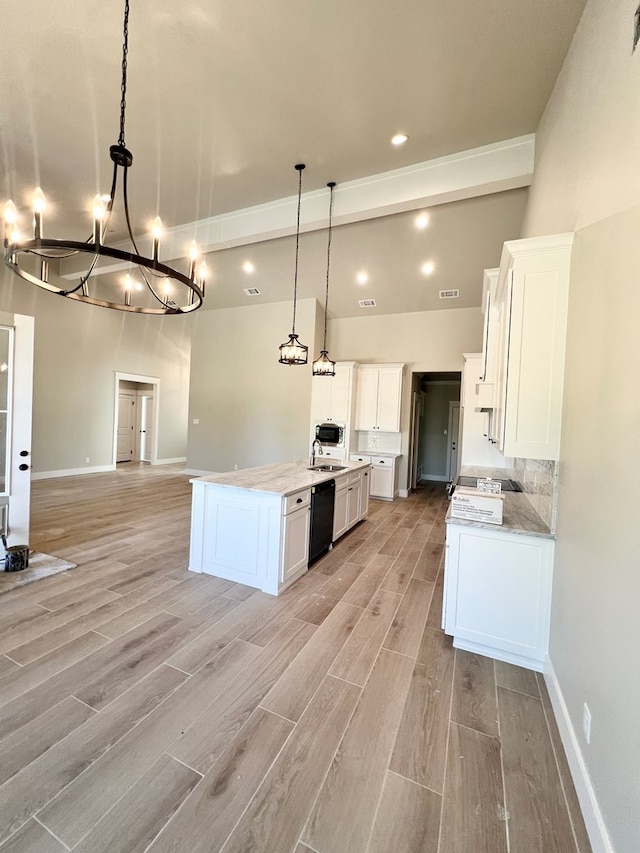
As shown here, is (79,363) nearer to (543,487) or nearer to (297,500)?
(297,500)

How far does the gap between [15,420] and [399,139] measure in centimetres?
443

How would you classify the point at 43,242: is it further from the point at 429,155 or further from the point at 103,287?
the point at 103,287

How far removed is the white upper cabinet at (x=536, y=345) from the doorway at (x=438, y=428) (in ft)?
21.1

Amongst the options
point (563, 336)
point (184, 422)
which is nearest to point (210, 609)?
point (563, 336)

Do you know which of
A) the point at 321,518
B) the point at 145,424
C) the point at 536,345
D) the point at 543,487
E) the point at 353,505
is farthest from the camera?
the point at 145,424

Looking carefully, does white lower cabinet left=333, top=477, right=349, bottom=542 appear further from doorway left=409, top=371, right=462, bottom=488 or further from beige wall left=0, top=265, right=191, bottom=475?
beige wall left=0, top=265, right=191, bottom=475

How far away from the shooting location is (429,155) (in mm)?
3430

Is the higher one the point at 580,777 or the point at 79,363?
the point at 79,363

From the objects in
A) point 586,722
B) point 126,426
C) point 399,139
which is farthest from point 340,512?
point 126,426

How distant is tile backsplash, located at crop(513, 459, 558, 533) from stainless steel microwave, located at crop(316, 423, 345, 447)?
3585 mm

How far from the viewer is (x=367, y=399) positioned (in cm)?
655

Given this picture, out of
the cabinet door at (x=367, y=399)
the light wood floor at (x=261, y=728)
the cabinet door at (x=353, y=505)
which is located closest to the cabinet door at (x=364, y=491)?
the cabinet door at (x=353, y=505)

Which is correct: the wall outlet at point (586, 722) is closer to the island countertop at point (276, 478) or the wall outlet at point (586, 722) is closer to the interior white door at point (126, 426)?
the island countertop at point (276, 478)

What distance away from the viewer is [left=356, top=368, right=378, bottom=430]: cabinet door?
649cm
